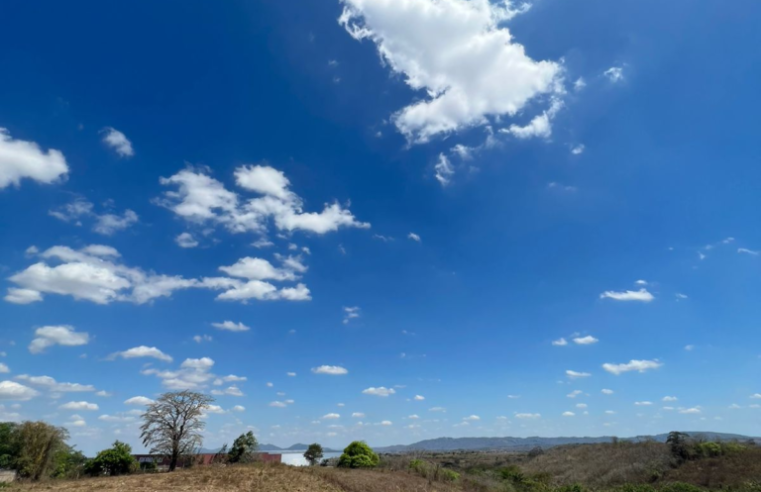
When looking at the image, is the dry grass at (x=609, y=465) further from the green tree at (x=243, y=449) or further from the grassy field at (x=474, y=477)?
the green tree at (x=243, y=449)

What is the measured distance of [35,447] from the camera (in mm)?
45750

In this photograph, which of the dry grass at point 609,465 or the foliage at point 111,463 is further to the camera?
the dry grass at point 609,465

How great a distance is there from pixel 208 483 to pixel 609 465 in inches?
2730

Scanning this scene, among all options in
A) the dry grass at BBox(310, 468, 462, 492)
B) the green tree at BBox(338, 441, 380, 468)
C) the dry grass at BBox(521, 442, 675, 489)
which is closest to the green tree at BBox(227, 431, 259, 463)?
the green tree at BBox(338, 441, 380, 468)

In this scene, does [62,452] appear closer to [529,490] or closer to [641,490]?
[529,490]

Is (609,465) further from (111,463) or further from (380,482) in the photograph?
(111,463)

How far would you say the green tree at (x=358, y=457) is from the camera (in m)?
43.9

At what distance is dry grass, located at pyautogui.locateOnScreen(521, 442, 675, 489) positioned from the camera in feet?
203

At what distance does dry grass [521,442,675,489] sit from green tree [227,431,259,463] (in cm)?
4217

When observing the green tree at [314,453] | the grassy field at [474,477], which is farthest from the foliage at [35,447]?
the green tree at [314,453]

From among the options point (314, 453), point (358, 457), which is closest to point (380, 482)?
point (358, 457)

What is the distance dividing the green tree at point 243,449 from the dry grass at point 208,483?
83.3 ft

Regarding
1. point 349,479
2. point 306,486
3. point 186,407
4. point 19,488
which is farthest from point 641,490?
point 19,488

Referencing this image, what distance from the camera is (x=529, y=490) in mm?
47094
